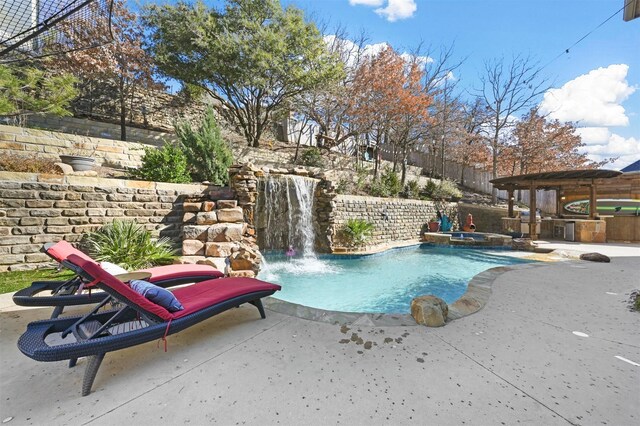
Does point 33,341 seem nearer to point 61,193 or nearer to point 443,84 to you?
point 61,193

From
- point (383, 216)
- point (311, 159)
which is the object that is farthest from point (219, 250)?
point (311, 159)

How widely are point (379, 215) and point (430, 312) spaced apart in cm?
878

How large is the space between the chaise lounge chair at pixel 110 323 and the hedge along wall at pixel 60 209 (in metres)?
3.66

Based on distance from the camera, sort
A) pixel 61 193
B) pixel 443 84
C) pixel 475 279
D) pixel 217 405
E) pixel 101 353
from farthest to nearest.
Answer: pixel 443 84 → pixel 61 193 → pixel 475 279 → pixel 101 353 → pixel 217 405

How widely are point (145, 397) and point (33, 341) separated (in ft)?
2.66

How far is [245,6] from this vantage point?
11.1 metres

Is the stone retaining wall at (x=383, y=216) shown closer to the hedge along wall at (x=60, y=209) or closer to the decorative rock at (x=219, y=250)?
the decorative rock at (x=219, y=250)

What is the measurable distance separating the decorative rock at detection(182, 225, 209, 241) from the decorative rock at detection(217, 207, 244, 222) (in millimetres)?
600

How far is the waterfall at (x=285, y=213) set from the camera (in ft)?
27.0

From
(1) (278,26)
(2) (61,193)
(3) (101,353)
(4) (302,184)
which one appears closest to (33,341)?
(3) (101,353)

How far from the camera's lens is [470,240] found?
10211 millimetres

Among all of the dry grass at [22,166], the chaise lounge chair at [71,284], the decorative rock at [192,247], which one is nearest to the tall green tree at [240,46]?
the dry grass at [22,166]

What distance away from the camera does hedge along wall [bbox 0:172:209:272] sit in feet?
14.9

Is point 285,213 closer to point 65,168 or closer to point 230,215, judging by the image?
point 230,215
